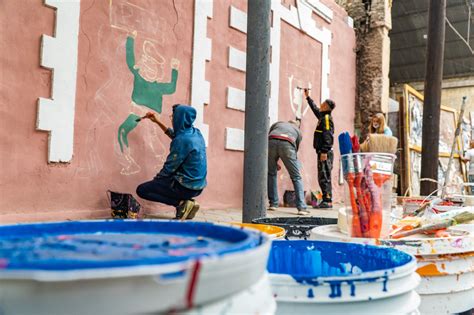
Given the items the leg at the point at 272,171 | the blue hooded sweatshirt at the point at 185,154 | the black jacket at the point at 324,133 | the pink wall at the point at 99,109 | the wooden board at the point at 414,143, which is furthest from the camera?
the wooden board at the point at 414,143

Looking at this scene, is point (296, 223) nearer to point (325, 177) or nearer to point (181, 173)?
point (181, 173)

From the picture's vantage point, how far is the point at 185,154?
4465 millimetres

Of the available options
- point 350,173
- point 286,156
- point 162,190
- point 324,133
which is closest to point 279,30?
point 324,133

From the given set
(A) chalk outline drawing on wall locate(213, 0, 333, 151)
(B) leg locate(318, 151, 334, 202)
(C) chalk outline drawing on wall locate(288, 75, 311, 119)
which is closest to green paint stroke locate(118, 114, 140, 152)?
(A) chalk outline drawing on wall locate(213, 0, 333, 151)

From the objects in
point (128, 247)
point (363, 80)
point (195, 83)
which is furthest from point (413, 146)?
point (128, 247)

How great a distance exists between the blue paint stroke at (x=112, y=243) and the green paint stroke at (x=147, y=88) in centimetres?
407

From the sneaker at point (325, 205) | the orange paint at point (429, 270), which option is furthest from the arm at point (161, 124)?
the orange paint at point (429, 270)

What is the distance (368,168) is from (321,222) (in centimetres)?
71

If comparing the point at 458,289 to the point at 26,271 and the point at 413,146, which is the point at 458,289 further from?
the point at 413,146

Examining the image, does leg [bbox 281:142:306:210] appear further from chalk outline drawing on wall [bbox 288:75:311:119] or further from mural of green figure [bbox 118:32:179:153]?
mural of green figure [bbox 118:32:179:153]

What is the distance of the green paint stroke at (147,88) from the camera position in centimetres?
484

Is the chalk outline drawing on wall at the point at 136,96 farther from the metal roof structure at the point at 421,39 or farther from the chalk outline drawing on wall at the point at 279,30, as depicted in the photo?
the metal roof structure at the point at 421,39

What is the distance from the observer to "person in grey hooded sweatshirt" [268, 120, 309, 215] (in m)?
6.11

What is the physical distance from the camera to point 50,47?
159 inches
